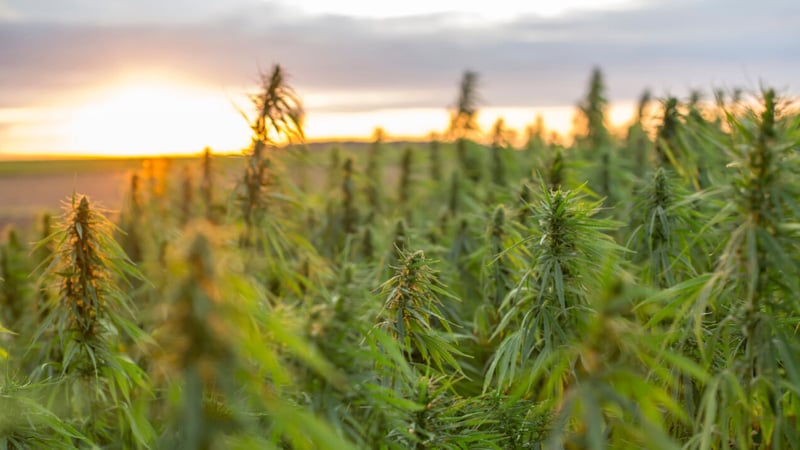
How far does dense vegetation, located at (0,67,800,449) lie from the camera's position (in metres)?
1.62

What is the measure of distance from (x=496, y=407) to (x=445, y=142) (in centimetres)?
865

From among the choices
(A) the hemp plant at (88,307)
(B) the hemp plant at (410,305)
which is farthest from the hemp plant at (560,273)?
(A) the hemp plant at (88,307)

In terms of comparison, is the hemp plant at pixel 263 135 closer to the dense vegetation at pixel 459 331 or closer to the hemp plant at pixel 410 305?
the dense vegetation at pixel 459 331

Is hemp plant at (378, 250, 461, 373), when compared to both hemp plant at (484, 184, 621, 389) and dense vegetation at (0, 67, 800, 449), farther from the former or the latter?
hemp plant at (484, 184, 621, 389)

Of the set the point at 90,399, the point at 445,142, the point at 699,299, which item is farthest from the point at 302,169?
the point at 699,299

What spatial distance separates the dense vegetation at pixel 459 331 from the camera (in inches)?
63.9

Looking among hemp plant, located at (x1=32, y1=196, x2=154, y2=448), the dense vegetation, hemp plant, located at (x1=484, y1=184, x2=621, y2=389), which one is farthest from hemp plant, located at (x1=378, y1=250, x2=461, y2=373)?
hemp plant, located at (x1=32, y1=196, x2=154, y2=448)

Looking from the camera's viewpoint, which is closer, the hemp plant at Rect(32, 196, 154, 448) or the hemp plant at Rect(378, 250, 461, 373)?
the hemp plant at Rect(378, 250, 461, 373)

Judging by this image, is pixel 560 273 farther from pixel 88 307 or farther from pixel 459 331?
pixel 88 307

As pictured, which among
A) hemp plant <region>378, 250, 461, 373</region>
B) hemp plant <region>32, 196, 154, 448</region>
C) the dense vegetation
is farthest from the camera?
hemp plant <region>32, 196, 154, 448</region>

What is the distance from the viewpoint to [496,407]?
3.13 m

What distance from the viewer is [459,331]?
5020mm

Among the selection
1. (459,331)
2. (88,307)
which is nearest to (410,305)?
(88,307)

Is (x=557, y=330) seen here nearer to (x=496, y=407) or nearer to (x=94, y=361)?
(x=496, y=407)
